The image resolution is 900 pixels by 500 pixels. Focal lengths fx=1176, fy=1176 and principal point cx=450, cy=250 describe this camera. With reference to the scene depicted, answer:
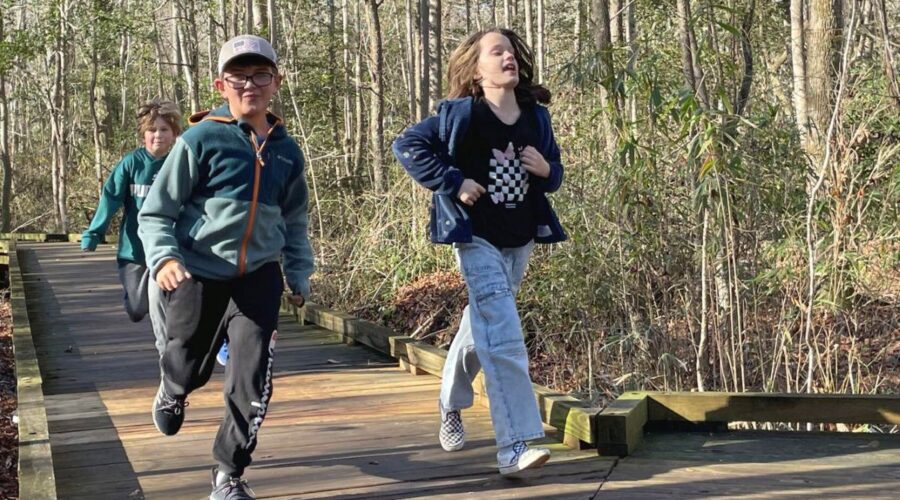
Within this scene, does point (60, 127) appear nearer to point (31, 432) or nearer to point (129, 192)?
point (129, 192)

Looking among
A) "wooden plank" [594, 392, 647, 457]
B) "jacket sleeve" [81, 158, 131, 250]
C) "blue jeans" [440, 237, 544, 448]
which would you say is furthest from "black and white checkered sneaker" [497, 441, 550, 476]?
"jacket sleeve" [81, 158, 131, 250]

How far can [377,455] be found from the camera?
4707 mm

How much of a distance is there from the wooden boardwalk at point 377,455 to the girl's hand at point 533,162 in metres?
1.10

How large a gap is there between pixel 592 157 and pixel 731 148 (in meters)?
2.37

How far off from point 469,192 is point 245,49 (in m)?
0.93

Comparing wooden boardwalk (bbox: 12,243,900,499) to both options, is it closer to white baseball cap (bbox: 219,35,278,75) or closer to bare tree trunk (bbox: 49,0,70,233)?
white baseball cap (bbox: 219,35,278,75)

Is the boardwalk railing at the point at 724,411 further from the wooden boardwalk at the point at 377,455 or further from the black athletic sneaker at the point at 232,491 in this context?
the black athletic sneaker at the point at 232,491

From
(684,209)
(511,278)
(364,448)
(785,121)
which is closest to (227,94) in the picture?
(511,278)

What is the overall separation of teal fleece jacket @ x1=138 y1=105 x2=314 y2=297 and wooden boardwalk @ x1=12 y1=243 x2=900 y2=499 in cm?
87

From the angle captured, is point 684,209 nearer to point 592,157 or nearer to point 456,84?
point 592,157

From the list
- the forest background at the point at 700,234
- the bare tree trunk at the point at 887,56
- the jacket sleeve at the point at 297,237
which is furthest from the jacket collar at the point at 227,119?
the bare tree trunk at the point at 887,56

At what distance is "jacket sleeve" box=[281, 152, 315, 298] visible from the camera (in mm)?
4160

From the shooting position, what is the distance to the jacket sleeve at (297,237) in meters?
4.16

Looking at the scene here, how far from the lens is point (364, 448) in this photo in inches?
191
